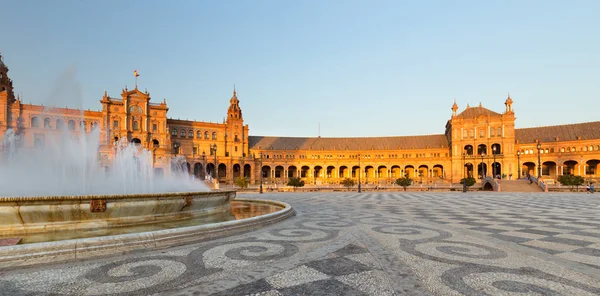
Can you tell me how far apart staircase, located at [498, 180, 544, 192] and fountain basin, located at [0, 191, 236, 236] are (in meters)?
41.5

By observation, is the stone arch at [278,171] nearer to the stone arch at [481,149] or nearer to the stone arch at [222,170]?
the stone arch at [222,170]

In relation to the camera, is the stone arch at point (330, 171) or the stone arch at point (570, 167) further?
the stone arch at point (330, 171)

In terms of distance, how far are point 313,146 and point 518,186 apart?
55535 millimetres

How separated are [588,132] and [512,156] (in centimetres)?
1798

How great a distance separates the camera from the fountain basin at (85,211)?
6.75 metres

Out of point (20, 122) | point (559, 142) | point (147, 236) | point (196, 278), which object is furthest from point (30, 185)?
point (559, 142)

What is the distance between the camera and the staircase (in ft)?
123

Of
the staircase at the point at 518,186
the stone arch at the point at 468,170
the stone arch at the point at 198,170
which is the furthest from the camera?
the stone arch at the point at 198,170

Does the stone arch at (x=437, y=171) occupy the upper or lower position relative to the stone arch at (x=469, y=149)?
lower

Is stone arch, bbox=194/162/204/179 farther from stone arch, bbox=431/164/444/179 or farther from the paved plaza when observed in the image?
the paved plaza

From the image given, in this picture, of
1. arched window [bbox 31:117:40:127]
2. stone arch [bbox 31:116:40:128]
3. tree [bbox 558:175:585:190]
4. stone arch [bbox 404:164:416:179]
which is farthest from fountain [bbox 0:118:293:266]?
stone arch [bbox 404:164:416:179]

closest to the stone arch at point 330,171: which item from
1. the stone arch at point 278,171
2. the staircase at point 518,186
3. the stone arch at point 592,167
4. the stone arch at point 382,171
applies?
the stone arch at point 382,171

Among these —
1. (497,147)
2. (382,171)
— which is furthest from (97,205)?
(382,171)

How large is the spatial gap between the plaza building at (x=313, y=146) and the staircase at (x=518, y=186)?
1827 centimetres
